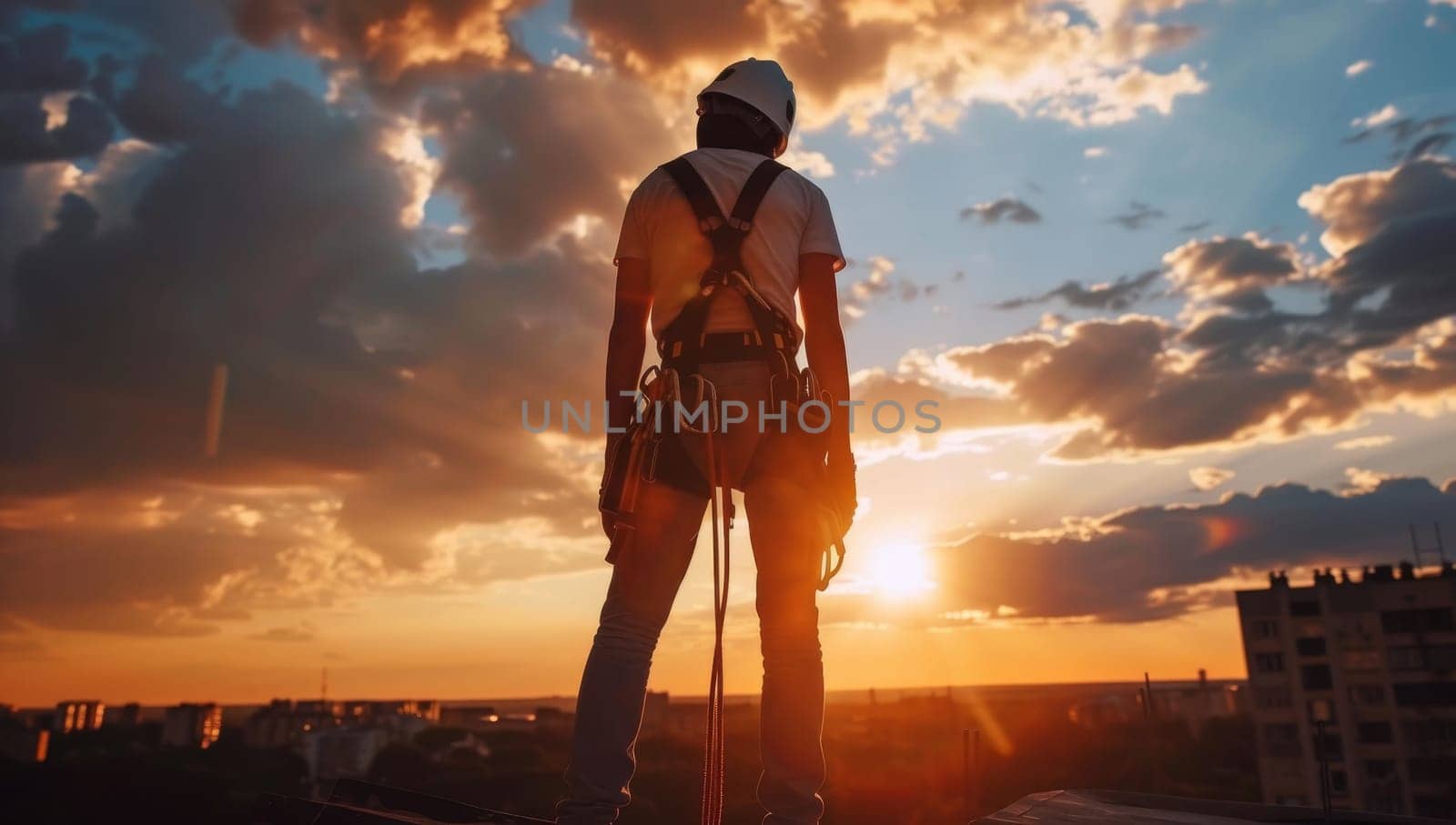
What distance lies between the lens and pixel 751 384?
3568 mm

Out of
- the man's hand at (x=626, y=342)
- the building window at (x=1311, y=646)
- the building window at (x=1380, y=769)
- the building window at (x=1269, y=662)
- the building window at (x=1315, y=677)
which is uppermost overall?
the man's hand at (x=626, y=342)

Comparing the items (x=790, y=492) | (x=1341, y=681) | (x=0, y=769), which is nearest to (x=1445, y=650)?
(x=1341, y=681)

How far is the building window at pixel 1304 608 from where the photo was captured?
104m

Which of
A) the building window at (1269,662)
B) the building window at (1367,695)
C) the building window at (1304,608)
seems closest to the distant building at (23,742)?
the building window at (1269,662)

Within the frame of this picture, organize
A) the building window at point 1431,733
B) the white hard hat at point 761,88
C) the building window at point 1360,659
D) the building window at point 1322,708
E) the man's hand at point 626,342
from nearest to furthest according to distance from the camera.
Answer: the man's hand at point 626,342
the white hard hat at point 761,88
the building window at point 1431,733
the building window at point 1360,659
the building window at point 1322,708

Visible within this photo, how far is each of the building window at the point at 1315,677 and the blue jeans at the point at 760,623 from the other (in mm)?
120897

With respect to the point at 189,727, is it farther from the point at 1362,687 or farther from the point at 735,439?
the point at 735,439

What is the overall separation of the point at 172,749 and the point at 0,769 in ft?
217

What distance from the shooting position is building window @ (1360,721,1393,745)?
98.0 metres

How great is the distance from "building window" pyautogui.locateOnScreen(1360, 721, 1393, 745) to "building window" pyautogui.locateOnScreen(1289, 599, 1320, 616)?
12.5 m

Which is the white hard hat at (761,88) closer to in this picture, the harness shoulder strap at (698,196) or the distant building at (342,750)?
the harness shoulder strap at (698,196)

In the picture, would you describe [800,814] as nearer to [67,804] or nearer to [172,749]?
[67,804]

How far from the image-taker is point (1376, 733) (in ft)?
323

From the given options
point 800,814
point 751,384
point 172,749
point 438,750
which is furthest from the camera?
point 172,749
